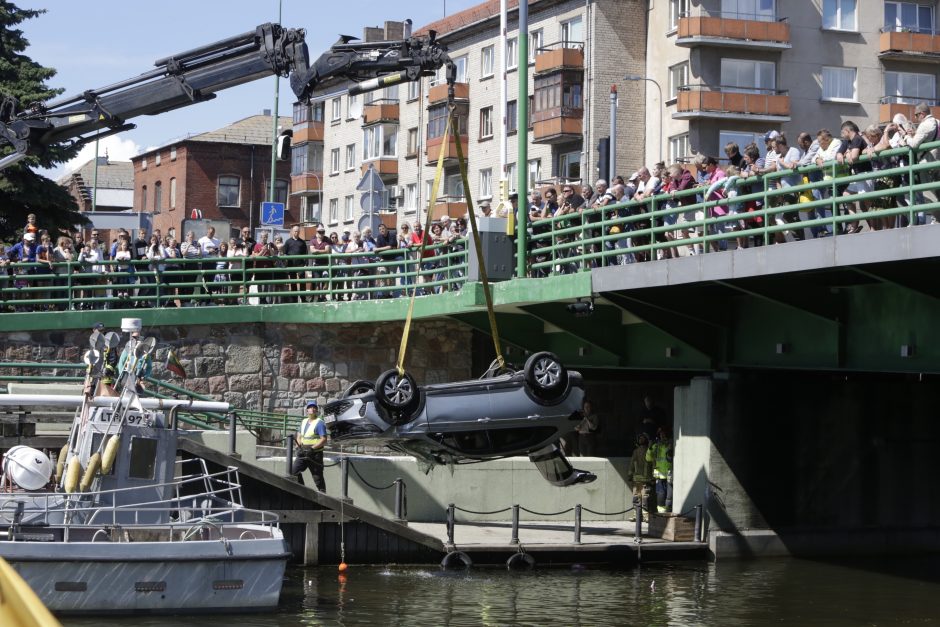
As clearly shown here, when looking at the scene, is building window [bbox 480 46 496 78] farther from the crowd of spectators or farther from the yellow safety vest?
the yellow safety vest

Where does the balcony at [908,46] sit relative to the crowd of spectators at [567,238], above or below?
above

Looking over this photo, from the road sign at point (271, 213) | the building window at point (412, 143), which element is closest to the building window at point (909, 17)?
the building window at point (412, 143)

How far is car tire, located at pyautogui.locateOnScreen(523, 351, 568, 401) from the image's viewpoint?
19812mm

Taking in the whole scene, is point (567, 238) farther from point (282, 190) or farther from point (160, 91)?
point (282, 190)

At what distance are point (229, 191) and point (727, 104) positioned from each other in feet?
→ 120

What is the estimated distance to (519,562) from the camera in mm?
21641

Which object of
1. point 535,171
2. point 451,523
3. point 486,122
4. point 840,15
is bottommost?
point 451,523

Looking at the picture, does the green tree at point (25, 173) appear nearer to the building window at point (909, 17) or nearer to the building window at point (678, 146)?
the building window at point (678, 146)

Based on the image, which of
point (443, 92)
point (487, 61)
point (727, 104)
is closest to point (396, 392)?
point (727, 104)

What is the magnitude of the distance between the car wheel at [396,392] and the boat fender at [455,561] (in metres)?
3.13

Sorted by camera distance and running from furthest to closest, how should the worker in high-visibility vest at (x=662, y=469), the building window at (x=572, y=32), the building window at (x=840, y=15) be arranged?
the building window at (x=572, y=32)
the building window at (x=840, y=15)
the worker in high-visibility vest at (x=662, y=469)

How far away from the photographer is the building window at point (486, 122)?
209ft

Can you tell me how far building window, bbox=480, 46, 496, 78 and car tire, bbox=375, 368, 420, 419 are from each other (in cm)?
4498

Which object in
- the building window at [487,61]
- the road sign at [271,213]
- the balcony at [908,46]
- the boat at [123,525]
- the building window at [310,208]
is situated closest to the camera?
the boat at [123,525]
